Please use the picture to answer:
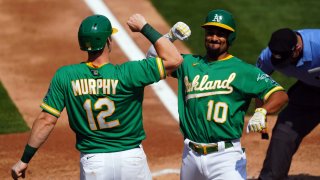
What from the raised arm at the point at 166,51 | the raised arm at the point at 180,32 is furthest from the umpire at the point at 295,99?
the raised arm at the point at 166,51

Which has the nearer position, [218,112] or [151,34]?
[151,34]

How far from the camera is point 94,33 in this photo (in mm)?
6922

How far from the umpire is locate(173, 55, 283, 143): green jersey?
91 cm

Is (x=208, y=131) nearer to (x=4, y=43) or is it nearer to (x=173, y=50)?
(x=173, y=50)

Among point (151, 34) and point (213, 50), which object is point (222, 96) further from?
point (151, 34)

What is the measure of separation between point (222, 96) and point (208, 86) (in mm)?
168

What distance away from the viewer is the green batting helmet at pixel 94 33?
6.90 m

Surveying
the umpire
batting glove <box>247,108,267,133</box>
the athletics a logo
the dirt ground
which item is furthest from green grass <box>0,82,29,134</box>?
batting glove <box>247,108,267,133</box>

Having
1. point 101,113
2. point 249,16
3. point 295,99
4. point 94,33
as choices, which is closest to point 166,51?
point 94,33

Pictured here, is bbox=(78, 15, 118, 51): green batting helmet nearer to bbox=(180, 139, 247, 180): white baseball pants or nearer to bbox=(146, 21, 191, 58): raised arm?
bbox=(146, 21, 191, 58): raised arm

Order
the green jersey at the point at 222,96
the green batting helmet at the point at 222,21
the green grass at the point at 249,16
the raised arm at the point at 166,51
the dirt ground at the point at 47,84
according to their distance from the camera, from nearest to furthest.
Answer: the raised arm at the point at 166,51 < the green jersey at the point at 222,96 < the green batting helmet at the point at 222,21 < the dirt ground at the point at 47,84 < the green grass at the point at 249,16

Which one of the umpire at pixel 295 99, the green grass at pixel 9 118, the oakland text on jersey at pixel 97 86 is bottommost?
the green grass at pixel 9 118

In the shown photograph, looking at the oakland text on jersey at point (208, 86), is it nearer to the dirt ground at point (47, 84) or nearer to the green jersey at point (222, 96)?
the green jersey at point (222, 96)

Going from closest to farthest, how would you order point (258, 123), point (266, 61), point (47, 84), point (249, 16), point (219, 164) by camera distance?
point (258, 123), point (219, 164), point (266, 61), point (47, 84), point (249, 16)
